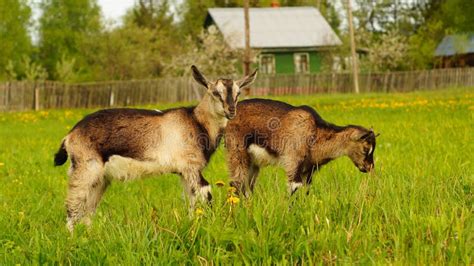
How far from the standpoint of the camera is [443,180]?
6.81m

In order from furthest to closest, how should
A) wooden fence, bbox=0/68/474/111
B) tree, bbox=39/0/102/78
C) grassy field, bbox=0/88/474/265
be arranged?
tree, bbox=39/0/102/78
wooden fence, bbox=0/68/474/111
grassy field, bbox=0/88/474/265

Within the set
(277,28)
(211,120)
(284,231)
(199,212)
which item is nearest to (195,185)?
(211,120)

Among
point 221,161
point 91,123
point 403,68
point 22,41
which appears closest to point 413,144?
point 221,161

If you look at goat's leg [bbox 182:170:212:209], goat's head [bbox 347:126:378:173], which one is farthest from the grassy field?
goat's head [bbox 347:126:378:173]

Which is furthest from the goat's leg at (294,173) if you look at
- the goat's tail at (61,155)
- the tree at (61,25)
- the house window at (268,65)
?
the tree at (61,25)

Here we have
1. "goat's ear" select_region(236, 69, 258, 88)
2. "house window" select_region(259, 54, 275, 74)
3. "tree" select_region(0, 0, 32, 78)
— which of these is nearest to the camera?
"goat's ear" select_region(236, 69, 258, 88)

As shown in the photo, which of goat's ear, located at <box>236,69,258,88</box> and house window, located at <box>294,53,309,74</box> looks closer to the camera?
goat's ear, located at <box>236,69,258,88</box>

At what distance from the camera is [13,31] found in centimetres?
7288

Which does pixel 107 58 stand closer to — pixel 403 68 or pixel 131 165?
pixel 403 68

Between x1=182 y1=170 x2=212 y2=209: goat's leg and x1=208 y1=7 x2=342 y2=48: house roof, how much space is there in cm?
5051

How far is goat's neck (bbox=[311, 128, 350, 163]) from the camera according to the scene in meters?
7.85

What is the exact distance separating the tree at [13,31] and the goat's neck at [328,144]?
65.8 metres

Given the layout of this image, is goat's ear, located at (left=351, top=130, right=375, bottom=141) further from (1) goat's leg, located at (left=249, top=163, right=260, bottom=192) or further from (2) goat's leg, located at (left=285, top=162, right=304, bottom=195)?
(1) goat's leg, located at (left=249, top=163, right=260, bottom=192)

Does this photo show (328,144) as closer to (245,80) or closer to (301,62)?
(245,80)
